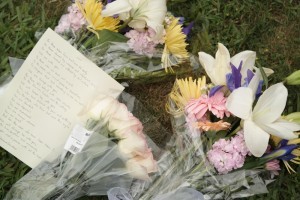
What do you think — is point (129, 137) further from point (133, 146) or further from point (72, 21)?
point (72, 21)

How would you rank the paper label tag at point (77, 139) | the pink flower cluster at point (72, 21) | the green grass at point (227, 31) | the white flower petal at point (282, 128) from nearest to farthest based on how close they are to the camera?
the white flower petal at point (282, 128) < the paper label tag at point (77, 139) < the pink flower cluster at point (72, 21) < the green grass at point (227, 31)

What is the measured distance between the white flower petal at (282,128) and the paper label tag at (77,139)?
15.4 inches

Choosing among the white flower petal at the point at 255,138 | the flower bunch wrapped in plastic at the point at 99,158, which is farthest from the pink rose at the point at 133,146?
the white flower petal at the point at 255,138

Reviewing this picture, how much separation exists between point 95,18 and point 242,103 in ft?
1.39

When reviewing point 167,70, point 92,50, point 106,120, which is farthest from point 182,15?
point 106,120

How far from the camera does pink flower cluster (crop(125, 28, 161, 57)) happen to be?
130 centimetres

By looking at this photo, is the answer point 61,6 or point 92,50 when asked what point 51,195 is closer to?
point 92,50

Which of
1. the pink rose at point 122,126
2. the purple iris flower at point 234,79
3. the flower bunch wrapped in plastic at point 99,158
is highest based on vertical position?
the purple iris flower at point 234,79

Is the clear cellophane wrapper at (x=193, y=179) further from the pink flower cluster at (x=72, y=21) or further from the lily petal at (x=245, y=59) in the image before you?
the pink flower cluster at (x=72, y=21)

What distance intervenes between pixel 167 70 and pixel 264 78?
27cm

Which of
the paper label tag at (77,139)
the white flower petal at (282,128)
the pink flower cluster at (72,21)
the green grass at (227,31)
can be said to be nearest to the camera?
the white flower petal at (282,128)

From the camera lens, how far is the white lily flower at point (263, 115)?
1100mm

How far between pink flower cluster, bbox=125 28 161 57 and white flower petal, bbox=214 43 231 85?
0.57ft

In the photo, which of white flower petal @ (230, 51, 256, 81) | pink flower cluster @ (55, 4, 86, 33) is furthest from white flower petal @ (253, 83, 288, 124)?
pink flower cluster @ (55, 4, 86, 33)
